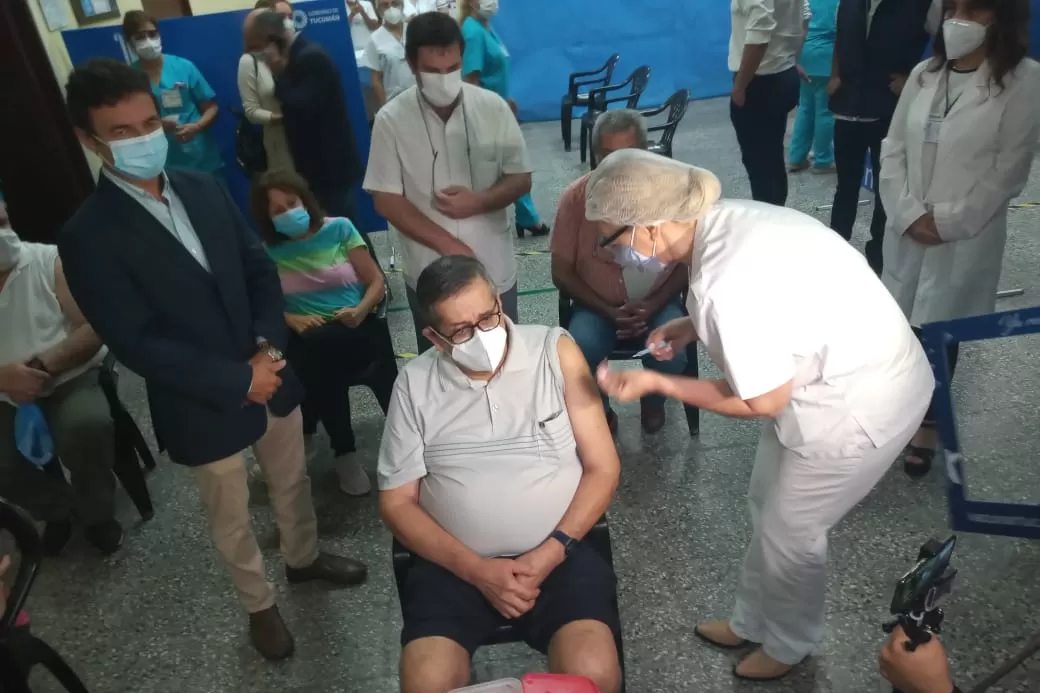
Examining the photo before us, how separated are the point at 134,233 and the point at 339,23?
3.15 meters

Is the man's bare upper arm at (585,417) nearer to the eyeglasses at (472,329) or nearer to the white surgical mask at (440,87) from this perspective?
the eyeglasses at (472,329)

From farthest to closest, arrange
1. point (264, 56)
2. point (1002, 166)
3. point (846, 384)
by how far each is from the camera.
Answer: point (264, 56) → point (1002, 166) → point (846, 384)

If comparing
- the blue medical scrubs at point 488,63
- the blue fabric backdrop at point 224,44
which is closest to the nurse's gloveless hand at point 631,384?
the blue fabric backdrop at point 224,44

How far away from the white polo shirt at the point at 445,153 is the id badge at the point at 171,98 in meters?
2.25

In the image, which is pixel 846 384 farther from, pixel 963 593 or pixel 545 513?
pixel 963 593

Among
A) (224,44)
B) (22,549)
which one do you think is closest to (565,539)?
(22,549)

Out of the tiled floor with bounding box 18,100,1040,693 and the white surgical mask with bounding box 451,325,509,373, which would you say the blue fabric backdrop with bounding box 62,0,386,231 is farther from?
the white surgical mask with bounding box 451,325,509,373

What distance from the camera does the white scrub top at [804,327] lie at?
1363 millimetres

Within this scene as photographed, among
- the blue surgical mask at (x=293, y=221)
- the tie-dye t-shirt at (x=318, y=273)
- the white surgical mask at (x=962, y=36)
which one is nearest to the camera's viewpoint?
the white surgical mask at (x=962, y=36)

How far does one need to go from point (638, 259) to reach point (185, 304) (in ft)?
3.24

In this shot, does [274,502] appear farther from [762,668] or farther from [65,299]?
[762,668]

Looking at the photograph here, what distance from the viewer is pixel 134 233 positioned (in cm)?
155

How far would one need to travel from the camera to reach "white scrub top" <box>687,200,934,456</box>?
1363 mm

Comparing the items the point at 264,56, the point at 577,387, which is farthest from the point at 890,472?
the point at 264,56
